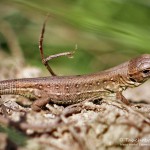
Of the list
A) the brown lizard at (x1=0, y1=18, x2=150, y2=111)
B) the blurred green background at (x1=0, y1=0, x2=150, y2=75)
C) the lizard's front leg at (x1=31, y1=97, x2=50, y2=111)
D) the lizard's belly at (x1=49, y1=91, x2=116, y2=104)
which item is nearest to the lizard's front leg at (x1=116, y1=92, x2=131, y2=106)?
the brown lizard at (x1=0, y1=18, x2=150, y2=111)

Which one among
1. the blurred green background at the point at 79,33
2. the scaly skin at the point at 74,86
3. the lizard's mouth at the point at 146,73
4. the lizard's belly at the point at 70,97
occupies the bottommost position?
the lizard's belly at the point at 70,97

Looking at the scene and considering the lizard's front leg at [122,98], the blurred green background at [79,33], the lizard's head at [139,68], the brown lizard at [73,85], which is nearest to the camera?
the lizard's front leg at [122,98]

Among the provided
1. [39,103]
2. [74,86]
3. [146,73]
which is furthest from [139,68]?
[39,103]

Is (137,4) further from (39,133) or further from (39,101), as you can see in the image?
(39,133)

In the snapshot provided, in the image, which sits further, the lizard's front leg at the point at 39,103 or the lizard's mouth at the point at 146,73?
the lizard's mouth at the point at 146,73

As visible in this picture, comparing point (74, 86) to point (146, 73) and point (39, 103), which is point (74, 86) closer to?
point (39, 103)

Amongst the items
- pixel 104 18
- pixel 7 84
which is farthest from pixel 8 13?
pixel 7 84

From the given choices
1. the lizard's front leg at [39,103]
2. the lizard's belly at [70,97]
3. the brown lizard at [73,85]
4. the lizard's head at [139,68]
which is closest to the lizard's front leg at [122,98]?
the brown lizard at [73,85]

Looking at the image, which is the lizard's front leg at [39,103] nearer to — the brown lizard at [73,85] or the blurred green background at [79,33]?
the brown lizard at [73,85]
